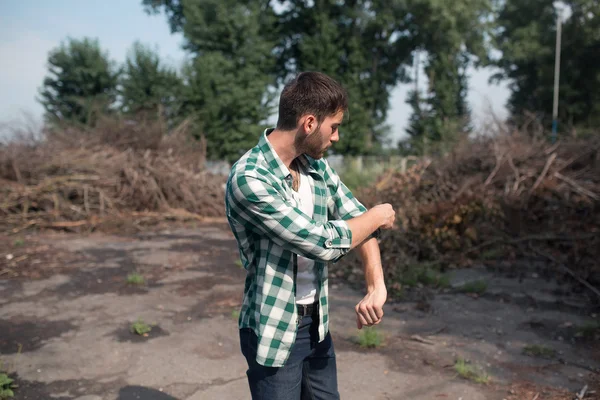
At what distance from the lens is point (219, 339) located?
4.72 metres

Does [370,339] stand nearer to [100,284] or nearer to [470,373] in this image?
[470,373]

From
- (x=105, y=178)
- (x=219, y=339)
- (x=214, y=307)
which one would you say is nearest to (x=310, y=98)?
(x=219, y=339)

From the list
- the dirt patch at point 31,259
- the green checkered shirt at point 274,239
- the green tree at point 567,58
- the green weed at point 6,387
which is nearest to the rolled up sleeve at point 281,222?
the green checkered shirt at point 274,239

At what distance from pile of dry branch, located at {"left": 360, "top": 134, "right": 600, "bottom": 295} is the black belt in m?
4.53

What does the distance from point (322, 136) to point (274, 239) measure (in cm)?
43

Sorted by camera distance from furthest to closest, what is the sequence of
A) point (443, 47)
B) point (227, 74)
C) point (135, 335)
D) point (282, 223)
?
1. point (443, 47)
2. point (227, 74)
3. point (135, 335)
4. point (282, 223)

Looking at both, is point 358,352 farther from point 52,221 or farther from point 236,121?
point 236,121

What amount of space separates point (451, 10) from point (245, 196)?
3561cm

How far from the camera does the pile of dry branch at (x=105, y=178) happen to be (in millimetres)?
10805

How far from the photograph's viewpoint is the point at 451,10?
111 feet

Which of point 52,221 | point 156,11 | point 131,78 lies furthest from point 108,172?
point 156,11

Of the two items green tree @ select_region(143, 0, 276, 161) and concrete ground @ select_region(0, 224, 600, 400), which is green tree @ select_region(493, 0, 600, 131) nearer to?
green tree @ select_region(143, 0, 276, 161)

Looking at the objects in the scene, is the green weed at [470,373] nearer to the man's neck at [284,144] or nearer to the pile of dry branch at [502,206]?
the pile of dry branch at [502,206]

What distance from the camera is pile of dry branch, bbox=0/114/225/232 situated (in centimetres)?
1080
